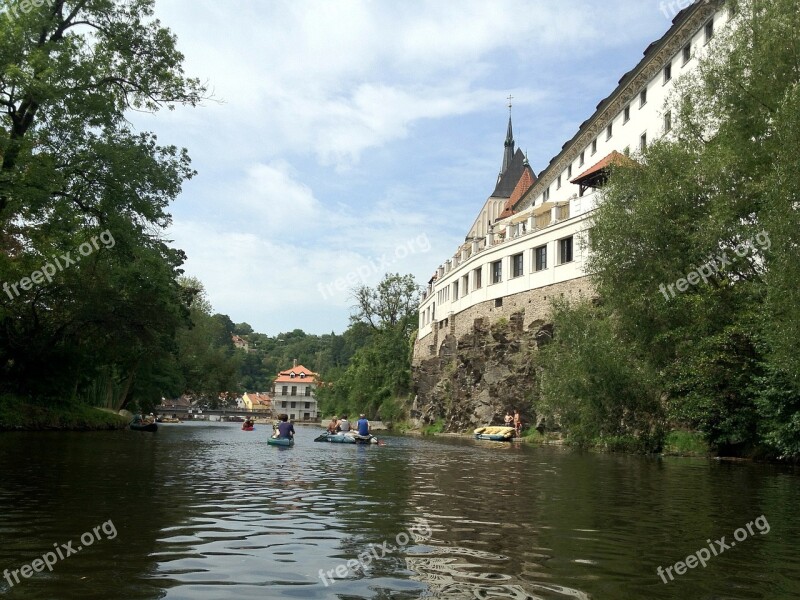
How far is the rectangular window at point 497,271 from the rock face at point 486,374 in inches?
134

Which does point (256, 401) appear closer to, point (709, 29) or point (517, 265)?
point (517, 265)

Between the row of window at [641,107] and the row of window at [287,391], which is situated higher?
the row of window at [641,107]

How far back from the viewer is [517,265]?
54688 millimetres

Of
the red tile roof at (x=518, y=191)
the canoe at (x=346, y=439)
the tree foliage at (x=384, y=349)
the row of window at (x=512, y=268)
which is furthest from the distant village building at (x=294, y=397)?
the canoe at (x=346, y=439)

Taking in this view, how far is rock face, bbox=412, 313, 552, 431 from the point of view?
168ft

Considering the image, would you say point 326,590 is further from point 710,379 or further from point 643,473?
point 710,379

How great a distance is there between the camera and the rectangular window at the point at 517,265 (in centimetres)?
5403

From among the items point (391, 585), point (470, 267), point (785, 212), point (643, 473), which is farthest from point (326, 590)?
point (470, 267)

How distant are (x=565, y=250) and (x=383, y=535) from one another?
41619mm

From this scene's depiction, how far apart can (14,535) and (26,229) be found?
2225 centimetres

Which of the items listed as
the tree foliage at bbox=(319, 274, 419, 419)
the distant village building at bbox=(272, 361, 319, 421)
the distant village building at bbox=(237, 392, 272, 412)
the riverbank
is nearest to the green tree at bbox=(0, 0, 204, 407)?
the riverbank

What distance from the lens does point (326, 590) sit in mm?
6484

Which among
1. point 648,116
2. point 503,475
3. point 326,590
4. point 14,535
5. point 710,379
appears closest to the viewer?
point 326,590

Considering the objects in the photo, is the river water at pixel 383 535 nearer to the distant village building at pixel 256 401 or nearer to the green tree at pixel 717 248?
the green tree at pixel 717 248
